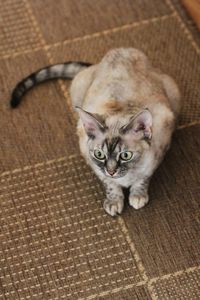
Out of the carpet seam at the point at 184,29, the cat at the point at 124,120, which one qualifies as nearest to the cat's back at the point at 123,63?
the cat at the point at 124,120

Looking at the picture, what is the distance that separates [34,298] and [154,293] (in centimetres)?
44

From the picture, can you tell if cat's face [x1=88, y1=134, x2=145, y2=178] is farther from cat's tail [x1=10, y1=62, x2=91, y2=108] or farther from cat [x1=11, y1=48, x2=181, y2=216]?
cat's tail [x1=10, y1=62, x2=91, y2=108]

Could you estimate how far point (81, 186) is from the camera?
2.19m

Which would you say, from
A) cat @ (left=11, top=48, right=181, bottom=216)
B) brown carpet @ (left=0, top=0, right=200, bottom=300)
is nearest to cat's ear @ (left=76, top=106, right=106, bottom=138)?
cat @ (left=11, top=48, right=181, bottom=216)

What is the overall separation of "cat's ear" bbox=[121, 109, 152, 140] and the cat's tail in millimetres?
707

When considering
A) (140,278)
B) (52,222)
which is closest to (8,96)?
(52,222)

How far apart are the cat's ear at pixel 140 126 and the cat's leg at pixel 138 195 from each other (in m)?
0.30

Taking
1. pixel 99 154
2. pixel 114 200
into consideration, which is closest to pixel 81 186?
pixel 114 200

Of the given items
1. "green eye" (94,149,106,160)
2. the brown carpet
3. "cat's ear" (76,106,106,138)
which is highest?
"cat's ear" (76,106,106,138)

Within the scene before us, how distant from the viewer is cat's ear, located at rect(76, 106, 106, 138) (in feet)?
5.82

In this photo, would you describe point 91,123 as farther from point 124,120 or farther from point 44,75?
point 44,75

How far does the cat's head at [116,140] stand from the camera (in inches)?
70.7

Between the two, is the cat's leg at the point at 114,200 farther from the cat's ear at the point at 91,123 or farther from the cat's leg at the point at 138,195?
the cat's ear at the point at 91,123

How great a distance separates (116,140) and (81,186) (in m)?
0.45
